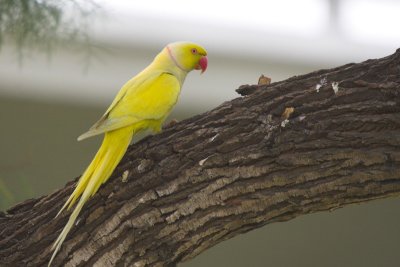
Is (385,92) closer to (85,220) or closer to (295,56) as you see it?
(85,220)

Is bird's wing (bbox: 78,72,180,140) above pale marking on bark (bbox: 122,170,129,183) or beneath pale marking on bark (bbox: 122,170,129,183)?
above

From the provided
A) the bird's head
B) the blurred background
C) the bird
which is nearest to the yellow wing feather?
the bird

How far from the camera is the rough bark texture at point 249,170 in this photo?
1.43m

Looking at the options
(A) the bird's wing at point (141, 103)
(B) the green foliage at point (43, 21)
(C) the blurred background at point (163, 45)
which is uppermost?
(C) the blurred background at point (163, 45)

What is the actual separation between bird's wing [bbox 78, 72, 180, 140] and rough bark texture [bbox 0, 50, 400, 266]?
0.11m

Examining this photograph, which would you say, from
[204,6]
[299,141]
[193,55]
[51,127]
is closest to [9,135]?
[51,127]

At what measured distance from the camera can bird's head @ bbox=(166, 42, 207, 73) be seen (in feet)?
6.60

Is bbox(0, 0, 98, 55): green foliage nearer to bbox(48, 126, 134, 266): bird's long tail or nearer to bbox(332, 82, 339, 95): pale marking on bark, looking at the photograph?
bbox(48, 126, 134, 266): bird's long tail

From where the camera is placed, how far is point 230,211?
A: 1.48m

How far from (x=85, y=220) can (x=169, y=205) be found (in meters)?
0.20

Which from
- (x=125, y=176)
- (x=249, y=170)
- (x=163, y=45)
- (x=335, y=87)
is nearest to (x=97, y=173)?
(x=125, y=176)

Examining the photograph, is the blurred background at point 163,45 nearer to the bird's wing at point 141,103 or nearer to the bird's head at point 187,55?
the bird's head at point 187,55

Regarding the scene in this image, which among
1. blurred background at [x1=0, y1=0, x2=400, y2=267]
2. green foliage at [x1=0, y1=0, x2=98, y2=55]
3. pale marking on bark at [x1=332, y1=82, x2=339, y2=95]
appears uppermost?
blurred background at [x1=0, y1=0, x2=400, y2=267]

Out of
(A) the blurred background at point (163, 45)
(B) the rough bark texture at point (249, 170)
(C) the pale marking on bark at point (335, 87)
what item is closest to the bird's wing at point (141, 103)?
(B) the rough bark texture at point (249, 170)
